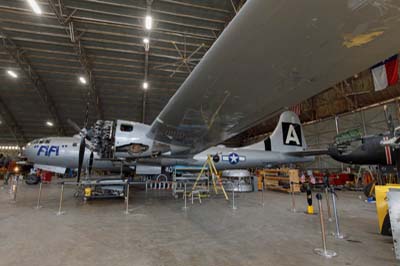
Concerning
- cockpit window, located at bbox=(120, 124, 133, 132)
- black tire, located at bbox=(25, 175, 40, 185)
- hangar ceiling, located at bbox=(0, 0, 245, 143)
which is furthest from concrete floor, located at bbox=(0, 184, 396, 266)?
hangar ceiling, located at bbox=(0, 0, 245, 143)

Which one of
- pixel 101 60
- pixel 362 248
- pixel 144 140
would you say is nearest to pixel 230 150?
pixel 144 140

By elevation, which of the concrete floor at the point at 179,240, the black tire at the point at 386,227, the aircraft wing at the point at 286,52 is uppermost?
the aircraft wing at the point at 286,52

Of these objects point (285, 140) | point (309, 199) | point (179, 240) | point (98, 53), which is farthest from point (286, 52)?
point (98, 53)

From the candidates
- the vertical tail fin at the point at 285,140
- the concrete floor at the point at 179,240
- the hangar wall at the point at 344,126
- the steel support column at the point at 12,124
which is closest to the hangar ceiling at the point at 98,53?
the steel support column at the point at 12,124

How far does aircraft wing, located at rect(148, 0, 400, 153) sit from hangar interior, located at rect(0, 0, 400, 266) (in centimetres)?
3

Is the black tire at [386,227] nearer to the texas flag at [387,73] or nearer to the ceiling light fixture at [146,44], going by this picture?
the texas flag at [387,73]

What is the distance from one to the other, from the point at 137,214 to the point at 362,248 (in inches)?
207

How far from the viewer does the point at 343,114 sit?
19.4 meters

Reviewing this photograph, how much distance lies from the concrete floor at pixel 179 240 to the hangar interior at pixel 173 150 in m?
0.03

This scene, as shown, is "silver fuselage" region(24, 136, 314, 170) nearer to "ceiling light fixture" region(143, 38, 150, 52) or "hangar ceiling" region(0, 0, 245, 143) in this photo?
"hangar ceiling" region(0, 0, 245, 143)

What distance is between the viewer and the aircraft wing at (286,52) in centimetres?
182

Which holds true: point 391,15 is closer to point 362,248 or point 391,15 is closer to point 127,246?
point 362,248

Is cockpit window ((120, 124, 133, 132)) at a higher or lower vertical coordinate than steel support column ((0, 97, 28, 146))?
lower

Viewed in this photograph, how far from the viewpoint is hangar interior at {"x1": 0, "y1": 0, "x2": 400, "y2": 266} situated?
10.2 ft
